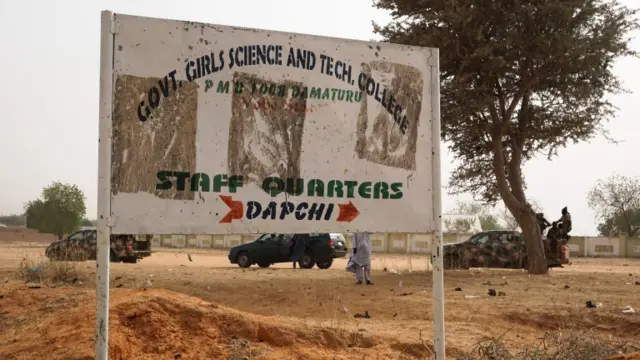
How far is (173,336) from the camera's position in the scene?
6.16m

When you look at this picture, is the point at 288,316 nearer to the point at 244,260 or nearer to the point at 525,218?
the point at 525,218

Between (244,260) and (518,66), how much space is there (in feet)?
38.4

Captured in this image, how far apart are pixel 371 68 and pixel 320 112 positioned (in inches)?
21.2

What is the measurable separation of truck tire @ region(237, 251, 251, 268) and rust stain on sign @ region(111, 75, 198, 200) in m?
19.3

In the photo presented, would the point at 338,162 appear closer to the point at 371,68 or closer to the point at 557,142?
the point at 371,68

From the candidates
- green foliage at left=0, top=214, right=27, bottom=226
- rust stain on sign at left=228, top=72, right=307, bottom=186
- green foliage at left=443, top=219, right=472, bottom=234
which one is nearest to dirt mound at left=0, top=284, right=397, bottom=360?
rust stain on sign at left=228, top=72, right=307, bottom=186

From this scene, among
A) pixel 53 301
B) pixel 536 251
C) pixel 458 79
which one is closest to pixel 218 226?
pixel 53 301

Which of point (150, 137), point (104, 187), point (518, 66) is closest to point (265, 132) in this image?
point (150, 137)

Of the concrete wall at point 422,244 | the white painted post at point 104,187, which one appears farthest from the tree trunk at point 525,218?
the concrete wall at point 422,244

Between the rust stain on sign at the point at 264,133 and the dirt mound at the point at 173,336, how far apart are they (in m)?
2.08

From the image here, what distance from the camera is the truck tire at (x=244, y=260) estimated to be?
23375 millimetres

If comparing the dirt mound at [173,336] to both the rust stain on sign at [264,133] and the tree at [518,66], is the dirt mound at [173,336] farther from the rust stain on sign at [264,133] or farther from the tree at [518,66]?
the tree at [518,66]

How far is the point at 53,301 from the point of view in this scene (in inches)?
336

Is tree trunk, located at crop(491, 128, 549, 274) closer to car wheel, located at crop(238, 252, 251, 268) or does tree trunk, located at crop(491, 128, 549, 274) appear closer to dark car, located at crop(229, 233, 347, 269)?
dark car, located at crop(229, 233, 347, 269)
